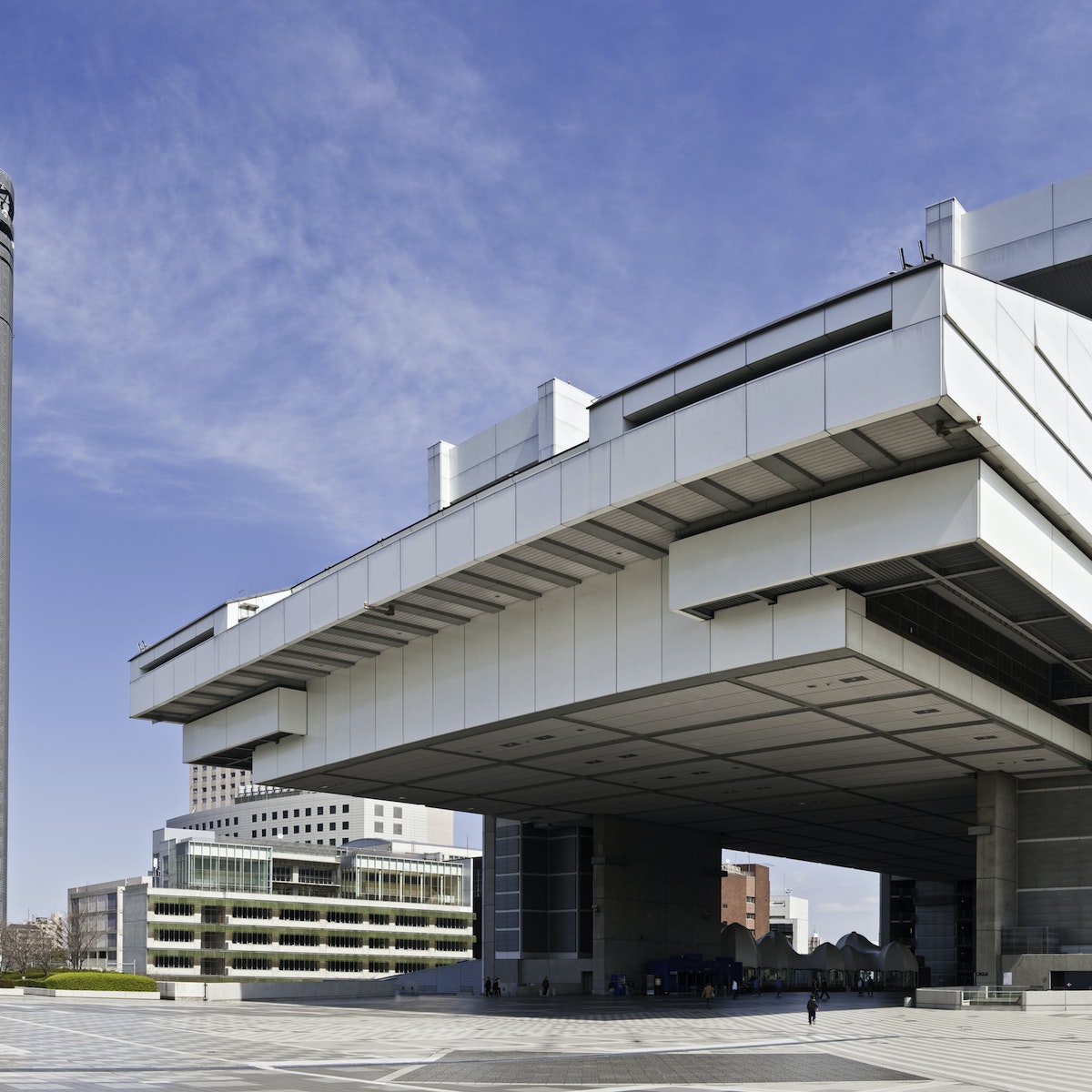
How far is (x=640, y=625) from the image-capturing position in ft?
112

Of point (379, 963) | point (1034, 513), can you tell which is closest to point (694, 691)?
point (1034, 513)

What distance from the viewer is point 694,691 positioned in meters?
34.3

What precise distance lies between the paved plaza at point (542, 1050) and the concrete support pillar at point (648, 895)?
46.2 feet

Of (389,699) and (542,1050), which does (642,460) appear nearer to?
(542,1050)

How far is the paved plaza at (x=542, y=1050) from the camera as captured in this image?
20.9 meters

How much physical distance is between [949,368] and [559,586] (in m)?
14.0

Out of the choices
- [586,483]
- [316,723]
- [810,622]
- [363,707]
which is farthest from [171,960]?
[810,622]

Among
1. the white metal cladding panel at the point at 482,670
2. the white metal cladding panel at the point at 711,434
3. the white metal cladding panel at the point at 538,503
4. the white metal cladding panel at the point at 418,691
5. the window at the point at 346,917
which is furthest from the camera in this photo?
the window at the point at 346,917

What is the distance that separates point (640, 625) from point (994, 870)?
58.6 ft

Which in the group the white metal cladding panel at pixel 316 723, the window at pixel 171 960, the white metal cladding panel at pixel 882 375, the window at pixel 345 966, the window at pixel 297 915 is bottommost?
the window at pixel 345 966

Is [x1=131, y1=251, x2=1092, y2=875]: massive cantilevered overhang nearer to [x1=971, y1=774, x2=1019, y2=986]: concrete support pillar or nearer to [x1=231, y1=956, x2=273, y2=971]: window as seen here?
[x1=971, y1=774, x2=1019, y2=986]: concrete support pillar

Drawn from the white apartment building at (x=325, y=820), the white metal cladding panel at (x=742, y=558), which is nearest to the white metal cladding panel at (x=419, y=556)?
the white metal cladding panel at (x=742, y=558)

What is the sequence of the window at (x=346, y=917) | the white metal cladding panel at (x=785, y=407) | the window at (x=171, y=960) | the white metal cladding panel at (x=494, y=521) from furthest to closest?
the window at (x=346, y=917), the window at (x=171, y=960), the white metal cladding panel at (x=494, y=521), the white metal cladding panel at (x=785, y=407)

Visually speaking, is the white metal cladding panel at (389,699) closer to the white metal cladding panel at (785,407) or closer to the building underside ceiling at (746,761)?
the building underside ceiling at (746,761)
